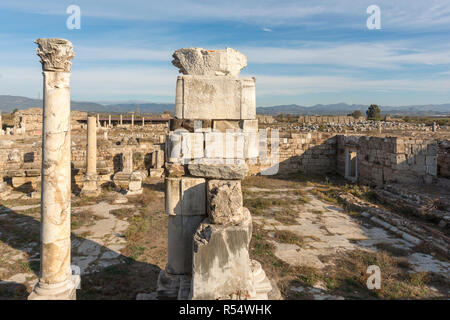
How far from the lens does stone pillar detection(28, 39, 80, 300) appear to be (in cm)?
408

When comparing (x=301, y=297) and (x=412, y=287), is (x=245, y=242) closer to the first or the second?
(x=301, y=297)

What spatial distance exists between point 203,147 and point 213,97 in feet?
2.15

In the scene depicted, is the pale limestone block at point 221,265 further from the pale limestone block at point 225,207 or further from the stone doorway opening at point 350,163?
the stone doorway opening at point 350,163

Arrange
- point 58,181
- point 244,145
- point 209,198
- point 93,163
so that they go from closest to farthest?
point 209,198 < point 244,145 < point 58,181 < point 93,163

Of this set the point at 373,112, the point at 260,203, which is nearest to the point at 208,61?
the point at 260,203

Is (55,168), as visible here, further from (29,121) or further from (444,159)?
(29,121)

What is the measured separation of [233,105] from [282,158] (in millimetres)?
12169

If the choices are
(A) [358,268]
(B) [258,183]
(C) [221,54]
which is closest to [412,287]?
(A) [358,268]

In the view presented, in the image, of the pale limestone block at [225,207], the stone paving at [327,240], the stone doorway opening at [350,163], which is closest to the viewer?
the pale limestone block at [225,207]

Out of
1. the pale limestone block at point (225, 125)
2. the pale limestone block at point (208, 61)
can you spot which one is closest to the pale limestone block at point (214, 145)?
the pale limestone block at point (225, 125)

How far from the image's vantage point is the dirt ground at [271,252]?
4.64 m

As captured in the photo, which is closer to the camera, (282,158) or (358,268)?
(358,268)

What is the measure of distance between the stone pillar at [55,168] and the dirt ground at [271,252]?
580 mm

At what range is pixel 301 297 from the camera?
4.33m
